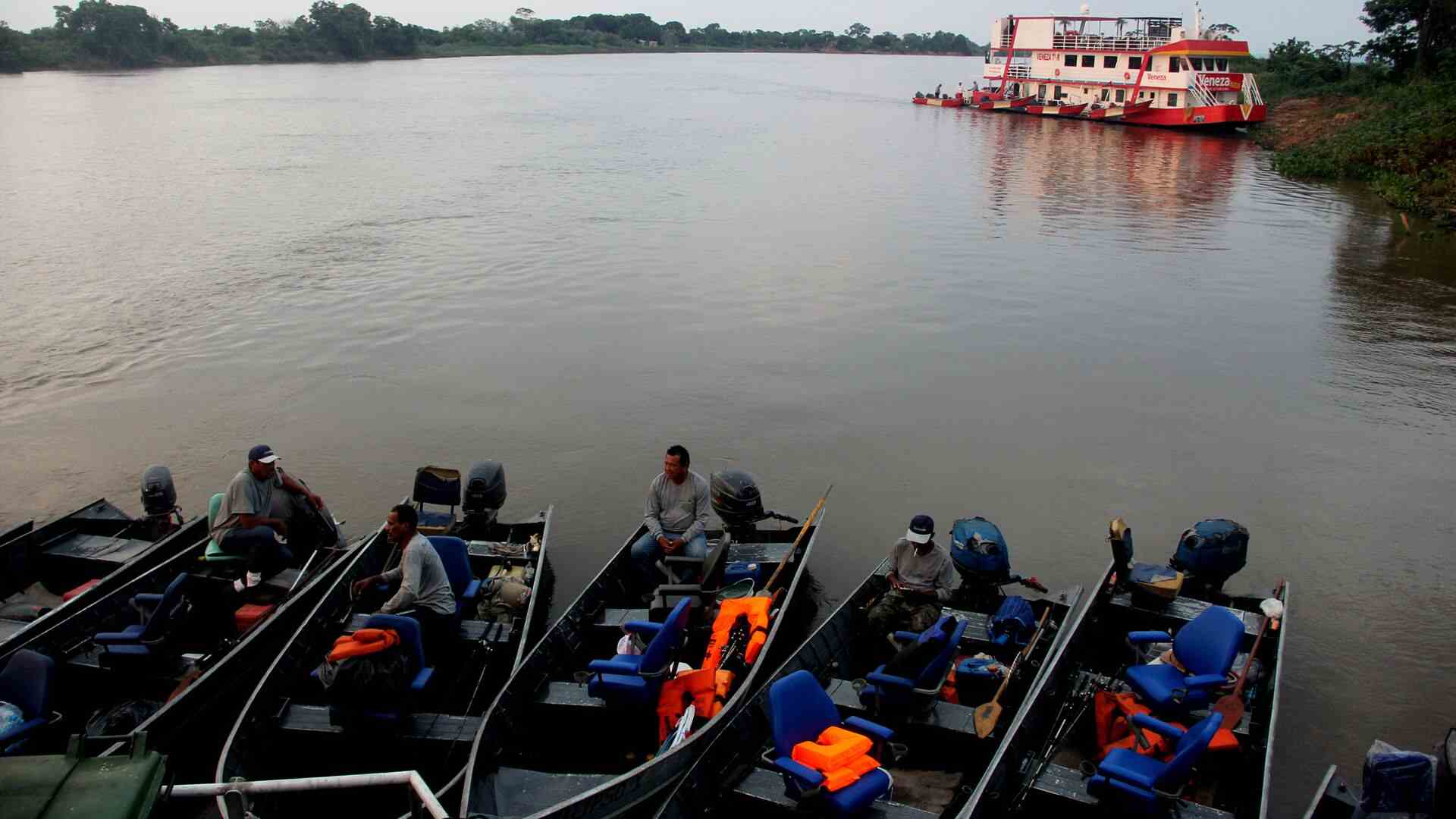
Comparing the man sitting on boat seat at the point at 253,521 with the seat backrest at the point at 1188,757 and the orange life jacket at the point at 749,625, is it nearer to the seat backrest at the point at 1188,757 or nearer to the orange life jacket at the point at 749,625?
the orange life jacket at the point at 749,625

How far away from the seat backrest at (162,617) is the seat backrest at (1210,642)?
25.5 feet

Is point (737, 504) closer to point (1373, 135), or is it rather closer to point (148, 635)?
point (148, 635)

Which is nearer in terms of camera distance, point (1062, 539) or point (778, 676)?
point (778, 676)

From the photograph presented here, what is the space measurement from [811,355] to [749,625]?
10.6 meters

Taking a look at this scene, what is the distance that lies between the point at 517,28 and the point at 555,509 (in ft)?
461

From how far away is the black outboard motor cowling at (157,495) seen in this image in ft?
34.4

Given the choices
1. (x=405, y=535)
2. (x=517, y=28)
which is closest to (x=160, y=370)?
(x=405, y=535)

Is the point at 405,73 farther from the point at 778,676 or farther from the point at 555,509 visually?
the point at 778,676

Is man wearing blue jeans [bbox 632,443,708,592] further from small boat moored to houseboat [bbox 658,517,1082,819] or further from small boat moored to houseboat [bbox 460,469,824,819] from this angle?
small boat moored to houseboat [bbox 658,517,1082,819]

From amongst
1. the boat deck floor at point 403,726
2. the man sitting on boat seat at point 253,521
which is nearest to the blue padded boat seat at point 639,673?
the boat deck floor at point 403,726

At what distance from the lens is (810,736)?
20.8ft

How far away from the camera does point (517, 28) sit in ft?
458

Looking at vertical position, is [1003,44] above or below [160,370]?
above

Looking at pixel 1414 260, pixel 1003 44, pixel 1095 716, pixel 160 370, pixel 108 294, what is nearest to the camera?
pixel 1095 716
